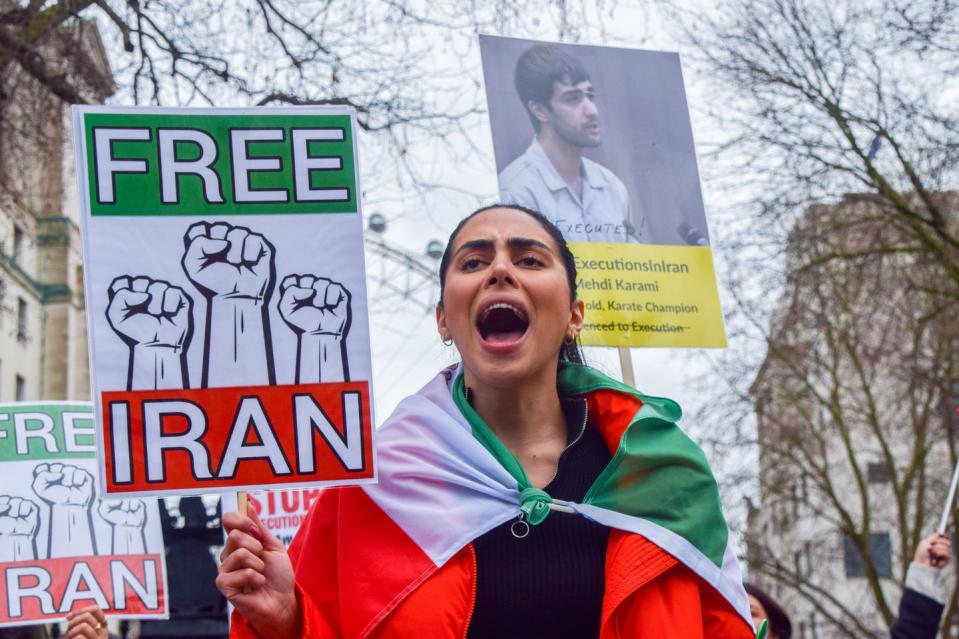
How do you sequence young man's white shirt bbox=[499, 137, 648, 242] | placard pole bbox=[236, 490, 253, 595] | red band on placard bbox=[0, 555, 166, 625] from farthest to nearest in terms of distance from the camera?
red band on placard bbox=[0, 555, 166, 625] → young man's white shirt bbox=[499, 137, 648, 242] → placard pole bbox=[236, 490, 253, 595]

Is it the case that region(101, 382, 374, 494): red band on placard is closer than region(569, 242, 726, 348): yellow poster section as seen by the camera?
Yes

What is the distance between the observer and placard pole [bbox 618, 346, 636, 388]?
482 centimetres

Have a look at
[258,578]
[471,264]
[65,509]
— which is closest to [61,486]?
[65,509]

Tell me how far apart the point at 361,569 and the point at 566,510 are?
0.41 meters

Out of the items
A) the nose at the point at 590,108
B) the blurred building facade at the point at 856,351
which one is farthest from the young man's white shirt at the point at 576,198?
the blurred building facade at the point at 856,351

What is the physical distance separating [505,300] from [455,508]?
47 centimetres

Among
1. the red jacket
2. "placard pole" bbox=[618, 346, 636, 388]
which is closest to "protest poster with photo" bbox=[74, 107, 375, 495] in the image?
the red jacket

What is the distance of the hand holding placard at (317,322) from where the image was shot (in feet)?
10.5

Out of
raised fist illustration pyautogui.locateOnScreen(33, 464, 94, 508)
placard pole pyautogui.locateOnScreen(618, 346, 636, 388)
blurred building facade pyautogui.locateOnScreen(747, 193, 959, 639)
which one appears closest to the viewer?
placard pole pyautogui.locateOnScreen(618, 346, 636, 388)

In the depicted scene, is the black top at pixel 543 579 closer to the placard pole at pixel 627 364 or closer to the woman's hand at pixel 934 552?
the placard pole at pixel 627 364

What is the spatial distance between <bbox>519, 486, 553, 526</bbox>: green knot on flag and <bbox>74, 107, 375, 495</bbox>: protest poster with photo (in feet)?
1.08

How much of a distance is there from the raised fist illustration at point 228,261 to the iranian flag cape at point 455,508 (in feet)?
1.39

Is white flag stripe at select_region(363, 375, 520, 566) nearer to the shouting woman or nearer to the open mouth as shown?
the shouting woman

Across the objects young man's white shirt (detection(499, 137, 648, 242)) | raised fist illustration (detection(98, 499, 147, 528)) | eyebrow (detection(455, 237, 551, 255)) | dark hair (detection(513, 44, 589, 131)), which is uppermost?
dark hair (detection(513, 44, 589, 131))
